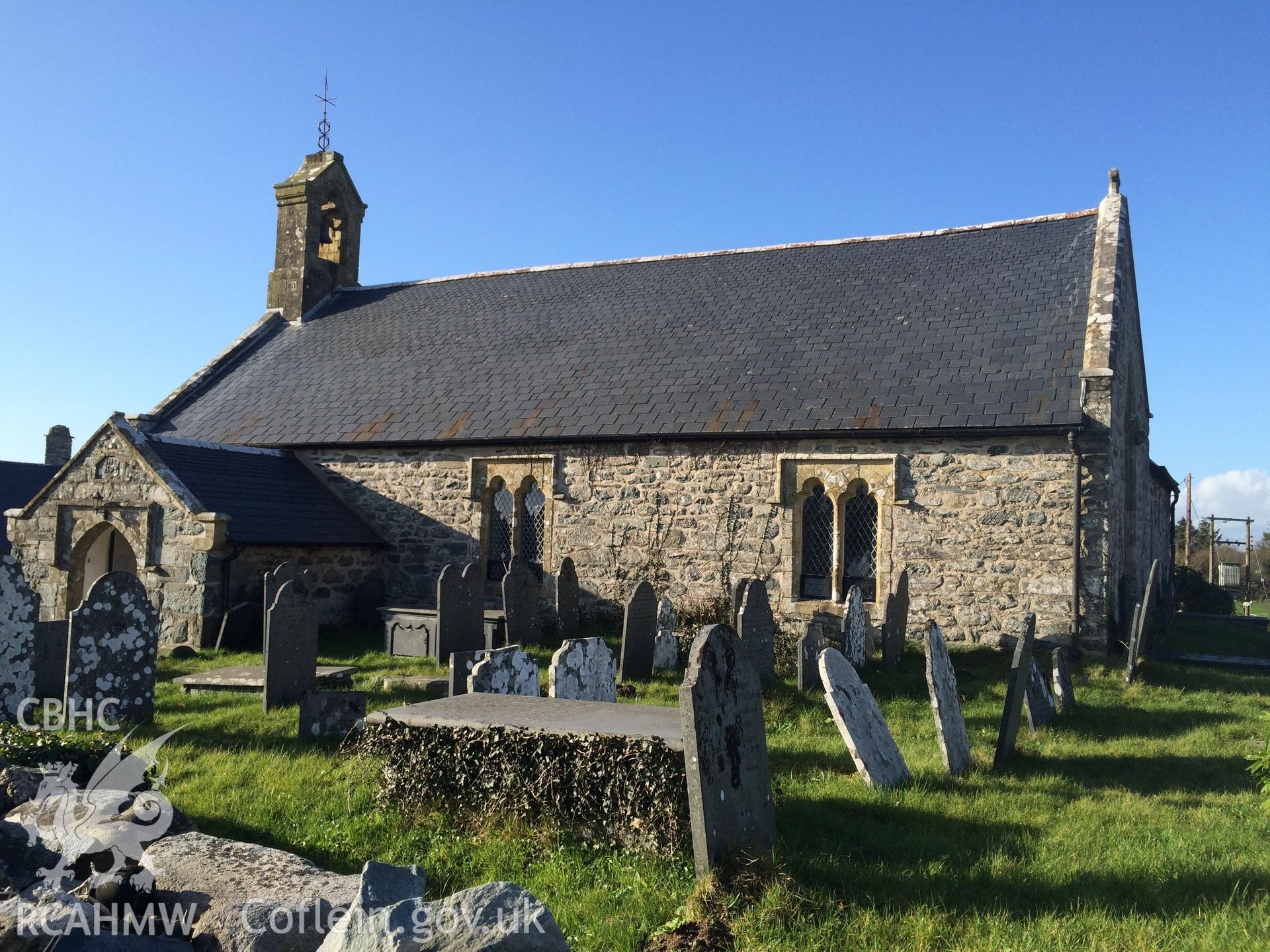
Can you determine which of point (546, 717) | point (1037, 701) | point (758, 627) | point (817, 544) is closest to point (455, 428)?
point (817, 544)

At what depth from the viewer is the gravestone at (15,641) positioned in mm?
7602

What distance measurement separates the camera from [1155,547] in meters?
20.5

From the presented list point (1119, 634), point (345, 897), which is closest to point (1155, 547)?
point (1119, 634)

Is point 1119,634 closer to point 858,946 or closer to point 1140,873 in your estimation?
point 1140,873

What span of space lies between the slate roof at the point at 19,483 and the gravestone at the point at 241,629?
15360 millimetres

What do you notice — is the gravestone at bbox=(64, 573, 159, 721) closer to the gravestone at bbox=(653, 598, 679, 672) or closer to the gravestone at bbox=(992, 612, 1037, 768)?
the gravestone at bbox=(653, 598, 679, 672)

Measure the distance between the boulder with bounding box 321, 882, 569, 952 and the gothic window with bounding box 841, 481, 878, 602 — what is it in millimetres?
10854

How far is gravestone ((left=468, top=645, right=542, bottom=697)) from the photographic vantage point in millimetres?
7070

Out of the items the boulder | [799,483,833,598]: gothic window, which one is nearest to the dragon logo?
the boulder

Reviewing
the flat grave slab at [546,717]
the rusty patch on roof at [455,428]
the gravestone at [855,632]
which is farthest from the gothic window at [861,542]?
the flat grave slab at [546,717]

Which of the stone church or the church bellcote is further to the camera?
the church bellcote

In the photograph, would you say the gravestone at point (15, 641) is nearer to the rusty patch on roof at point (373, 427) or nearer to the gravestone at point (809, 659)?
the gravestone at point (809, 659)

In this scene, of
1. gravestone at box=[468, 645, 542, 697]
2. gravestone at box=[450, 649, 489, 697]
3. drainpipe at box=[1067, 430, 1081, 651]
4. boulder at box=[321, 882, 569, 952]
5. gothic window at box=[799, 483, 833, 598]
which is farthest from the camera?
gothic window at box=[799, 483, 833, 598]

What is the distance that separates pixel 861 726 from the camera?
6.46 meters
